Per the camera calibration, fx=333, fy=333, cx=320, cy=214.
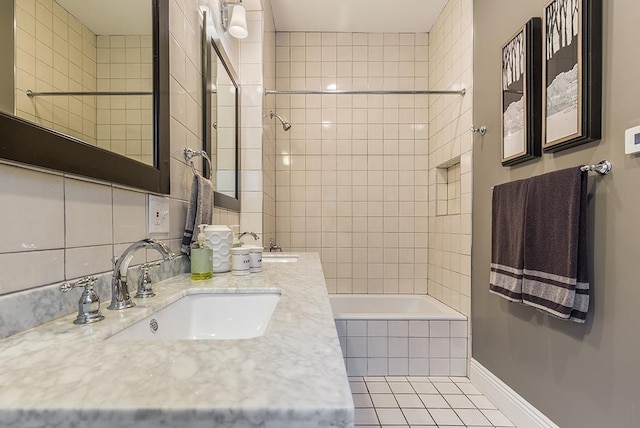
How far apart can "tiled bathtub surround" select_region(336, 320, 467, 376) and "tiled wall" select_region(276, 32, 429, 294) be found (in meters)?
0.90

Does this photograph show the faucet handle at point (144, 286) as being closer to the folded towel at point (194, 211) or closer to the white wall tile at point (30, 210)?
the white wall tile at point (30, 210)

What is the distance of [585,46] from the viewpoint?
1.23 m

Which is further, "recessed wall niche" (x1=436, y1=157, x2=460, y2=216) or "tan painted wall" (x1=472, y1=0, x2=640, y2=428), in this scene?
"recessed wall niche" (x1=436, y1=157, x2=460, y2=216)

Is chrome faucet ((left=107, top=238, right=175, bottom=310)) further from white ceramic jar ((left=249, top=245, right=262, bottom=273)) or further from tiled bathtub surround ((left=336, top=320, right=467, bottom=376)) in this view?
tiled bathtub surround ((left=336, top=320, right=467, bottom=376))

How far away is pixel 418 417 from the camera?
1.76 m

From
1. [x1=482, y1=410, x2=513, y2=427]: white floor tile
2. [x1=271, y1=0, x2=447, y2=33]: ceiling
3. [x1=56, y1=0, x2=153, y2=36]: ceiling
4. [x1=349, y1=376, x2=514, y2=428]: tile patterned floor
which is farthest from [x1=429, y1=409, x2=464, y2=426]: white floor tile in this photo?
[x1=271, y1=0, x2=447, y2=33]: ceiling

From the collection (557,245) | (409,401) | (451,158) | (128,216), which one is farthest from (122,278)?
(451,158)

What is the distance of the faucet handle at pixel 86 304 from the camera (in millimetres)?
624

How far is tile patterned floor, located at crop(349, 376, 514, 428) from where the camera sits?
1714mm

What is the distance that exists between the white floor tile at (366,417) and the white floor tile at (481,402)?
1.99 feet

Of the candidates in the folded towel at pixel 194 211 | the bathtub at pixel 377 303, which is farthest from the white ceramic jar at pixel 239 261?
the bathtub at pixel 377 303

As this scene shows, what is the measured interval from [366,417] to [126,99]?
1.80 metres

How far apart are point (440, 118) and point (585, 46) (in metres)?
1.62

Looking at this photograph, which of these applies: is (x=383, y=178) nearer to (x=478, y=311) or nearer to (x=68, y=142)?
(x=478, y=311)
